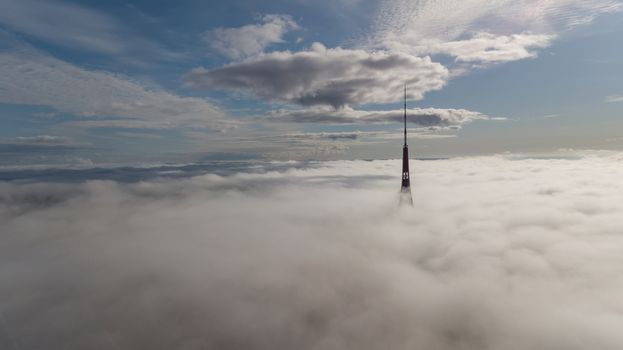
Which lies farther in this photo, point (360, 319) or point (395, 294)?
point (395, 294)

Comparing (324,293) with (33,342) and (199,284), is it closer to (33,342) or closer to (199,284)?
(199,284)

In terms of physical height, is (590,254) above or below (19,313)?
above

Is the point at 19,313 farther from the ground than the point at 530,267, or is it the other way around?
the point at 530,267

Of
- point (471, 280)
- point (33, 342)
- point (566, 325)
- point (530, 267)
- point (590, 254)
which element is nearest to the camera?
point (566, 325)

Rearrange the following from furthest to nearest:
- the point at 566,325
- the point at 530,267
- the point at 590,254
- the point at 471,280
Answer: the point at 590,254, the point at 530,267, the point at 471,280, the point at 566,325

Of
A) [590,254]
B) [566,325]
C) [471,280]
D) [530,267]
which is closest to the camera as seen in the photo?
[566,325]

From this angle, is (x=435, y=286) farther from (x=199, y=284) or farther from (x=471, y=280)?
(x=199, y=284)

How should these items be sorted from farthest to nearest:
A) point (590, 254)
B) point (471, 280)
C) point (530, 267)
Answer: point (590, 254) → point (530, 267) → point (471, 280)

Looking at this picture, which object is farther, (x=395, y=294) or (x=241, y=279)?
(x=241, y=279)

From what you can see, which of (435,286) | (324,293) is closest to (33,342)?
(324,293)

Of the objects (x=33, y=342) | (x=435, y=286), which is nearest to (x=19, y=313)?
(x=33, y=342)
